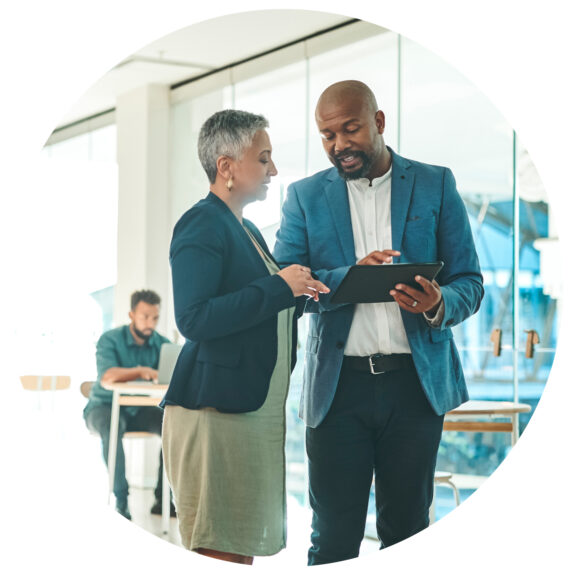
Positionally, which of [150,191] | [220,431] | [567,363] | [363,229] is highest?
[150,191]

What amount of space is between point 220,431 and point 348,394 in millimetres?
328

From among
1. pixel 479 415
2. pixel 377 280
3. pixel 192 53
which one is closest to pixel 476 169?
pixel 479 415

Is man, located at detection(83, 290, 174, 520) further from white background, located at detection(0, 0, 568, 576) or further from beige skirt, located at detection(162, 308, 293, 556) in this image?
beige skirt, located at detection(162, 308, 293, 556)

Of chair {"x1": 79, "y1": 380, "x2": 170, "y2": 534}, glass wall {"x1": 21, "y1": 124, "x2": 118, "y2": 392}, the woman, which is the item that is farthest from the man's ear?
chair {"x1": 79, "y1": 380, "x2": 170, "y2": 534}

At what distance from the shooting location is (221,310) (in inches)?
67.9

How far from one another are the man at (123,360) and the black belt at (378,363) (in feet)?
4.13

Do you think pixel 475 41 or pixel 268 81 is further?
pixel 268 81

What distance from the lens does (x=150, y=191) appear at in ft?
11.3

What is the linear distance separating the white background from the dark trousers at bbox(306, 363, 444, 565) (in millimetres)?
133

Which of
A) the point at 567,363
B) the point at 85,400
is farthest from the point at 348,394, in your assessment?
the point at 85,400

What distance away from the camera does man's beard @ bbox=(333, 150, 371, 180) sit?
1961 millimetres

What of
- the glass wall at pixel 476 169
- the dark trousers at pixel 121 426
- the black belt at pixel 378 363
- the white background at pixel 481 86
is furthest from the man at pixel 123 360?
the black belt at pixel 378 363

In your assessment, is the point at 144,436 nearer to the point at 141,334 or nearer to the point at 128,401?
the point at 128,401

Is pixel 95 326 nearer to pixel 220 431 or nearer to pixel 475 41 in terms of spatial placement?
pixel 220 431
